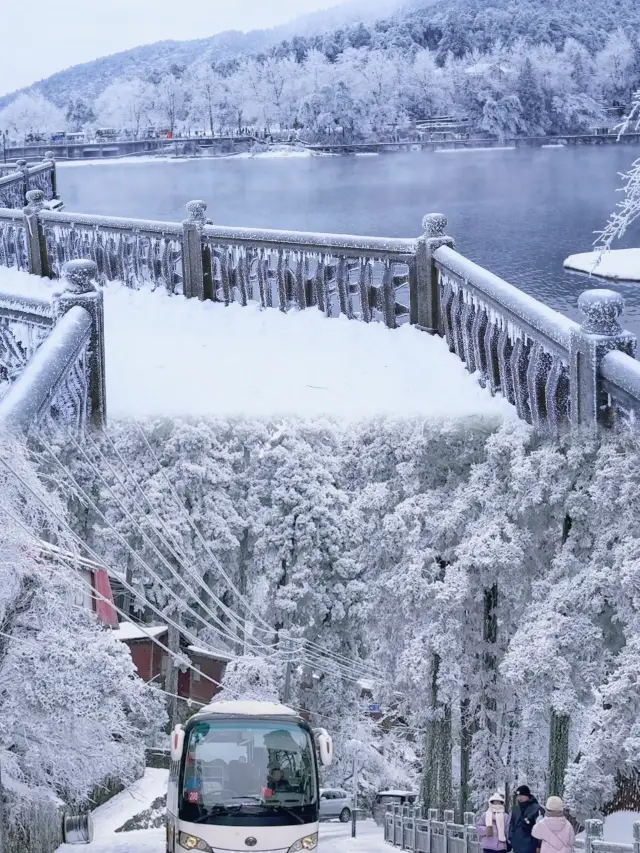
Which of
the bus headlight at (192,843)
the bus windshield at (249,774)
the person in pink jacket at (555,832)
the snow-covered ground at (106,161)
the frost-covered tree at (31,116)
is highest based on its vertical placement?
the frost-covered tree at (31,116)

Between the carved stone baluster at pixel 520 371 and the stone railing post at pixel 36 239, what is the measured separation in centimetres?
938

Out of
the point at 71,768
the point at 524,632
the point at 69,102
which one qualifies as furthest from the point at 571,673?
the point at 69,102

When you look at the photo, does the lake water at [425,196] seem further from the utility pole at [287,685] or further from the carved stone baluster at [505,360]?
the carved stone baluster at [505,360]

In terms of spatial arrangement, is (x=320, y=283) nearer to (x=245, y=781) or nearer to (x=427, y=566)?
(x=245, y=781)

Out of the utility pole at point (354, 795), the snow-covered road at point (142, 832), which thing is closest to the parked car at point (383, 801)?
the snow-covered road at point (142, 832)

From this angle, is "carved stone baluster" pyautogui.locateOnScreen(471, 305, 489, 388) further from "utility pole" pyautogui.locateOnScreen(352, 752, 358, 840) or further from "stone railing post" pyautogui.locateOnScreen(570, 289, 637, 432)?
"utility pole" pyautogui.locateOnScreen(352, 752, 358, 840)

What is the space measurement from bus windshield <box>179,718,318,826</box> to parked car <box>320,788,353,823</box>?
25.4m

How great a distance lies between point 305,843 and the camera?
33.9 ft

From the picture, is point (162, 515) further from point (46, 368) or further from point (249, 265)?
point (46, 368)

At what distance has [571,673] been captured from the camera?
57.2 feet

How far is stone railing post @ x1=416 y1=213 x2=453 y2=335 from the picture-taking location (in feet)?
36.1

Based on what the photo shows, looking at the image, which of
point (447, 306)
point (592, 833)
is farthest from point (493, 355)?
point (592, 833)

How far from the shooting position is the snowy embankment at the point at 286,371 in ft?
30.3

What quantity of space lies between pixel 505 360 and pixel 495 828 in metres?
4.42
